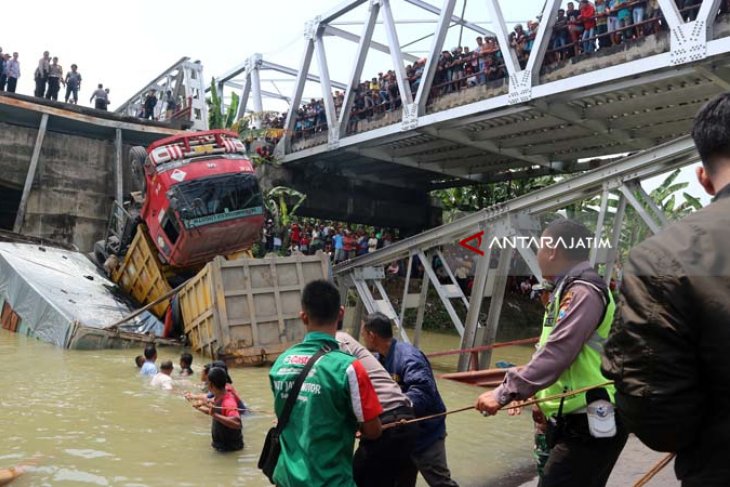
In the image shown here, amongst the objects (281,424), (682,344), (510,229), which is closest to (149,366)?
(510,229)

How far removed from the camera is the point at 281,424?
105 inches

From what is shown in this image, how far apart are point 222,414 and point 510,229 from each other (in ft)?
20.4

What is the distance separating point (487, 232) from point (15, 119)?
1584 cm

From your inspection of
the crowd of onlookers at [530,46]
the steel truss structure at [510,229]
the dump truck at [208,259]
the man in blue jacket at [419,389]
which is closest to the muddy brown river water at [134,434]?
the dump truck at [208,259]

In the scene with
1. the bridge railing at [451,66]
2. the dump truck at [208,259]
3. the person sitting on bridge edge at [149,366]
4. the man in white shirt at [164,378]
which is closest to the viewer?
the man in white shirt at [164,378]

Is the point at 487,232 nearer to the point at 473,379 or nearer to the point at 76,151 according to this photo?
the point at 473,379

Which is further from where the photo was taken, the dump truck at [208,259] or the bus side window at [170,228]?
the bus side window at [170,228]

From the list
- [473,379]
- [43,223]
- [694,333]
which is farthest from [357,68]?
[694,333]

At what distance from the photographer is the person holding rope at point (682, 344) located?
1.40 metres

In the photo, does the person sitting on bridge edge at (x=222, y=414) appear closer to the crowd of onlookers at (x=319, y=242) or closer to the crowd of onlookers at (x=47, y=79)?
the crowd of onlookers at (x=319, y=242)

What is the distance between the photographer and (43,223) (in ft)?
62.9

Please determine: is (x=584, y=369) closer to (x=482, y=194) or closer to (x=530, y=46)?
(x=530, y=46)

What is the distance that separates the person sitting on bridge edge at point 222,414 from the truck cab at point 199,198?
7.36m

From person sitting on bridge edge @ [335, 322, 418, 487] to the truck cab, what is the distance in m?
9.93
